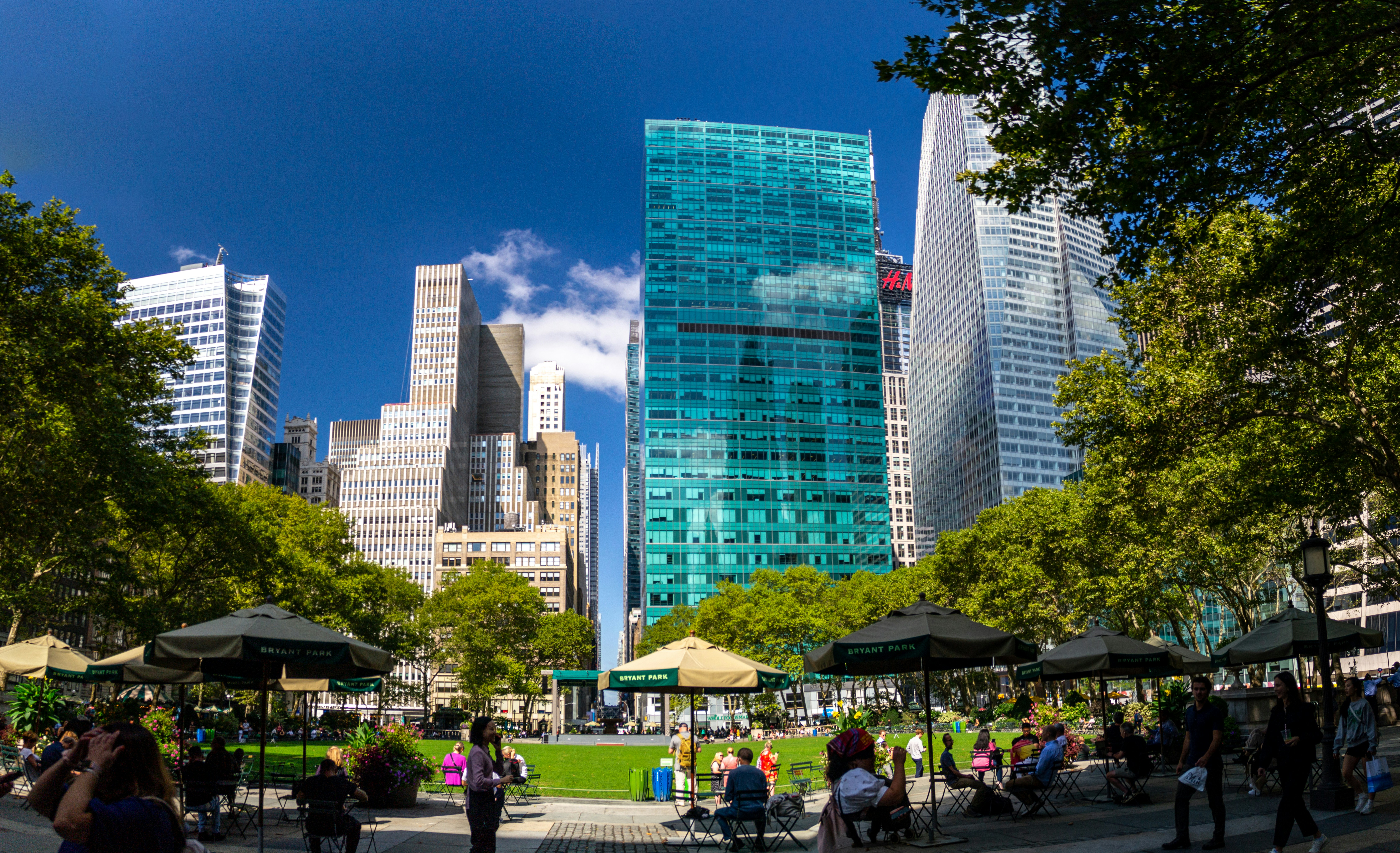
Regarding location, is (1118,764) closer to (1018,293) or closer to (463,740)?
(463,740)

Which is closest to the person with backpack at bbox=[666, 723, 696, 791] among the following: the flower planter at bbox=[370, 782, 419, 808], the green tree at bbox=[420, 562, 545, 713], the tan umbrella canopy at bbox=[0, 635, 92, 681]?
the flower planter at bbox=[370, 782, 419, 808]

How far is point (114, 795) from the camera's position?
14.1 ft

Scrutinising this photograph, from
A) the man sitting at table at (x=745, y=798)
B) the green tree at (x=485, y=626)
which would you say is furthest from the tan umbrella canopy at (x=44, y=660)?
the green tree at (x=485, y=626)

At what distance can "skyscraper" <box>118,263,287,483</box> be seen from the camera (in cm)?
15675

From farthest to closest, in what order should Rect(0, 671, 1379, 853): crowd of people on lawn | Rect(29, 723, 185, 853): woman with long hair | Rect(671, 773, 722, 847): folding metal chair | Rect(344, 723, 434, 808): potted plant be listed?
Rect(344, 723, 434, 808): potted plant → Rect(671, 773, 722, 847): folding metal chair → Rect(0, 671, 1379, 853): crowd of people on lawn → Rect(29, 723, 185, 853): woman with long hair

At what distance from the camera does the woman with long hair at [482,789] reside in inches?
402

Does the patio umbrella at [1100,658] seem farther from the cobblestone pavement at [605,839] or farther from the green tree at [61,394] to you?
the green tree at [61,394]

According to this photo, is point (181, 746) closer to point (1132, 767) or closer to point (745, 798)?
point (745, 798)

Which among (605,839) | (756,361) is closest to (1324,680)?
(605,839)

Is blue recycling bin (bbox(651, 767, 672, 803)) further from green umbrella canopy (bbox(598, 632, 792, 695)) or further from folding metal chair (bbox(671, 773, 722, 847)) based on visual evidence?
green umbrella canopy (bbox(598, 632, 792, 695))

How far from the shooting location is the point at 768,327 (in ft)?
443

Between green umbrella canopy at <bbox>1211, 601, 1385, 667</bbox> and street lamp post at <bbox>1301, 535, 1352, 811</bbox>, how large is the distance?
2983mm

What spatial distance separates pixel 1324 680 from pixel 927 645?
6.60m

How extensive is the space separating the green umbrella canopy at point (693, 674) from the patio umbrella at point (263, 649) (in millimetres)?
3903
